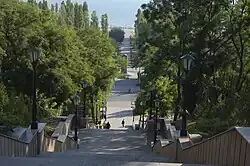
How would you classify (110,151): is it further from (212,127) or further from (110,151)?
(212,127)

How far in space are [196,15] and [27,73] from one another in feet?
30.8

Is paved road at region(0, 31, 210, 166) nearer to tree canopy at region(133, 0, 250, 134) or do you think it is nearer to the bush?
the bush

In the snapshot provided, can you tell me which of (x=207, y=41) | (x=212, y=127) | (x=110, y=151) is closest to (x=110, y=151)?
(x=110, y=151)

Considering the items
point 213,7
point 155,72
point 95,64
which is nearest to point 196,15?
point 213,7

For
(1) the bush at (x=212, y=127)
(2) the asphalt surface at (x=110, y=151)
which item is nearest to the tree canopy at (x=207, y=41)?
(2) the asphalt surface at (x=110, y=151)

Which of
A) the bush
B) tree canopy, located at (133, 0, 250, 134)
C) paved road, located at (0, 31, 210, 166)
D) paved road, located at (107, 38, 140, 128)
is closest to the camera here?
paved road, located at (0, 31, 210, 166)

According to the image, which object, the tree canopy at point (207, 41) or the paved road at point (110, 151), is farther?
the tree canopy at point (207, 41)

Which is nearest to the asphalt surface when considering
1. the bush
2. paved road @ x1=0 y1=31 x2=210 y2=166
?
paved road @ x1=0 y1=31 x2=210 y2=166

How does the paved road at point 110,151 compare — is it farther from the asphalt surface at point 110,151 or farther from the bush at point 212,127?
the bush at point 212,127

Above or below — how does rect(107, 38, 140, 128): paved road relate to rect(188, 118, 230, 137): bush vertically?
below

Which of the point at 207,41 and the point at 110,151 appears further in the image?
the point at 207,41

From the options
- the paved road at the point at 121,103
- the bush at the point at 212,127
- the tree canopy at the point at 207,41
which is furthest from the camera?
the paved road at the point at 121,103

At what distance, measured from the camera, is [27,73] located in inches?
848

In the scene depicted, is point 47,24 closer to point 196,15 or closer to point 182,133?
point 196,15
